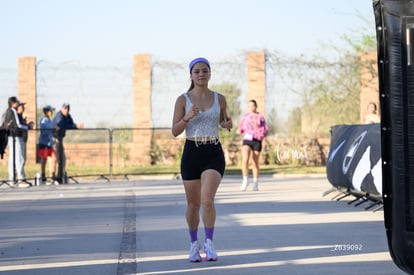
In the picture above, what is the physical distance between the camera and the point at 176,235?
1205 cm

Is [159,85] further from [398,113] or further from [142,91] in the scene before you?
[398,113]

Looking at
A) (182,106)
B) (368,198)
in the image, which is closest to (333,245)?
(182,106)

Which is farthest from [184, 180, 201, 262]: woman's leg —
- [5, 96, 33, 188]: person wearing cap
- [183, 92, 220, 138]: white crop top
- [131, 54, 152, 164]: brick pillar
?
[131, 54, 152, 164]: brick pillar

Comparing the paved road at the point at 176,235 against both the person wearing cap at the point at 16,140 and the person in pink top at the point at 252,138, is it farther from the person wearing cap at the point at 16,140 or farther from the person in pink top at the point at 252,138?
the person wearing cap at the point at 16,140

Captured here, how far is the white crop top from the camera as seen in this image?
32.7 ft

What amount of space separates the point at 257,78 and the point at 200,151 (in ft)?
73.0

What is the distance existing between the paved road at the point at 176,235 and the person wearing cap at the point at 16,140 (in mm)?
2851

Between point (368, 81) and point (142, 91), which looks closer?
point (368, 81)

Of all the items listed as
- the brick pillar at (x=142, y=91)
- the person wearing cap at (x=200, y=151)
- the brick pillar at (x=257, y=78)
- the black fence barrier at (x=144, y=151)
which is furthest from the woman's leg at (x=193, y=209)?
the brick pillar at (x=257, y=78)

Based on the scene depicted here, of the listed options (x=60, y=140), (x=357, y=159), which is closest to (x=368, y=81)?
(x=60, y=140)

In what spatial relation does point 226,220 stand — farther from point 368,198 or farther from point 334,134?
point 334,134

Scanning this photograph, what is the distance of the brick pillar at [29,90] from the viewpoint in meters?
31.7

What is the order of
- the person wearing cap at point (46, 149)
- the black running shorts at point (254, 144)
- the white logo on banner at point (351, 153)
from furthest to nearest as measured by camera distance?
the person wearing cap at point (46, 149) → the black running shorts at point (254, 144) → the white logo on banner at point (351, 153)

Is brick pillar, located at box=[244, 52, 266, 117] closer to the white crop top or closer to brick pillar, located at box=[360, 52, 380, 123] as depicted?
brick pillar, located at box=[360, 52, 380, 123]
